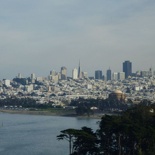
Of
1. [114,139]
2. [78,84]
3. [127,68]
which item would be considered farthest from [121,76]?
[114,139]

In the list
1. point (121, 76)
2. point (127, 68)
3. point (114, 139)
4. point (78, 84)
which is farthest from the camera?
point (127, 68)

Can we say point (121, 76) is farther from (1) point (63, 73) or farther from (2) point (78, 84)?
(2) point (78, 84)

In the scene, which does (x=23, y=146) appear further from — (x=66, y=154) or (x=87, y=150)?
(x=87, y=150)

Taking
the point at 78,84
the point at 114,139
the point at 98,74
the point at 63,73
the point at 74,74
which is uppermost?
the point at 98,74

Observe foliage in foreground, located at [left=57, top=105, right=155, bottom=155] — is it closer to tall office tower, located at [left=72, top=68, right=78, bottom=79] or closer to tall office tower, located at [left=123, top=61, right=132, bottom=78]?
tall office tower, located at [left=72, top=68, right=78, bottom=79]

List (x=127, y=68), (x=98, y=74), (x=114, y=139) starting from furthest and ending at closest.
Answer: (x=98, y=74) → (x=127, y=68) → (x=114, y=139)

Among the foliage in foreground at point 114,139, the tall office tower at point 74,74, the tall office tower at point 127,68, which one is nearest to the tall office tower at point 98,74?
the tall office tower at point 127,68

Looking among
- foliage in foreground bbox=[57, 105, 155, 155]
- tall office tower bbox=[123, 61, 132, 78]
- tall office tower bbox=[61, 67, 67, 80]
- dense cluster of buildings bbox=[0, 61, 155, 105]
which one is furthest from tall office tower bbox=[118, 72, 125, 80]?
foliage in foreground bbox=[57, 105, 155, 155]

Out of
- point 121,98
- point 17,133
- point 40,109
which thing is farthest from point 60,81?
point 17,133

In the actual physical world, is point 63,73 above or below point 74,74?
above

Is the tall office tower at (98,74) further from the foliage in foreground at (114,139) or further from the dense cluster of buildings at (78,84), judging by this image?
the foliage in foreground at (114,139)
